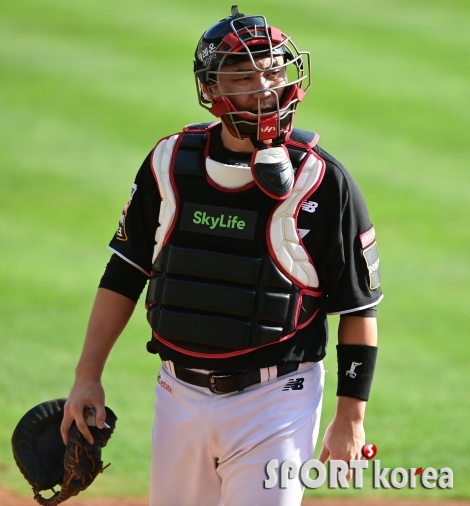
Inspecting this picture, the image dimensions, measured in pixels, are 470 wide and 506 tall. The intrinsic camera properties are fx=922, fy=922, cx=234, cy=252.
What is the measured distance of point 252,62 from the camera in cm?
327

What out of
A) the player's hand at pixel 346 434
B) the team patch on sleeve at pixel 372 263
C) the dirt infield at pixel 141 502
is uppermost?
the team patch on sleeve at pixel 372 263

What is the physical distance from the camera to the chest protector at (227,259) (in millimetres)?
3340

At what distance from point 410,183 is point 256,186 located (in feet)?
28.6

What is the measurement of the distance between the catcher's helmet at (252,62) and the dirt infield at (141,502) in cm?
295

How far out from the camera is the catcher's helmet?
3.33 meters

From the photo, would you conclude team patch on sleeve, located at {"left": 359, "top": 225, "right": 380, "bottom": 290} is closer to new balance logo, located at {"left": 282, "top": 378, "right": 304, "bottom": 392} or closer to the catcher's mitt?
new balance logo, located at {"left": 282, "top": 378, "right": 304, "bottom": 392}

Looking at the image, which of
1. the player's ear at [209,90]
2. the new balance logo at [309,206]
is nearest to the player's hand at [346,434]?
the new balance logo at [309,206]

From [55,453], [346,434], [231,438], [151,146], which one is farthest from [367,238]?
[151,146]

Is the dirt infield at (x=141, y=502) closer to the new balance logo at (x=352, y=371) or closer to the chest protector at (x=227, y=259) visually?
the chest protector at (x=227, y=259)

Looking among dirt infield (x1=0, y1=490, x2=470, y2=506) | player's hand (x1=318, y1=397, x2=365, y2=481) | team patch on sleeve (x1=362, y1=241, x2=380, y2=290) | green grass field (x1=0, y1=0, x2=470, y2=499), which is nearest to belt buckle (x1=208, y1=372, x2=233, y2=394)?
player's hand (x1=318, y1=397, x2=365, y2=481)

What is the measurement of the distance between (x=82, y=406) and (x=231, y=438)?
611 millimetres

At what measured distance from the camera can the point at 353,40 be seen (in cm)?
1723

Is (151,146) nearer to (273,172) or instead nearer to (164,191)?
(164,191)

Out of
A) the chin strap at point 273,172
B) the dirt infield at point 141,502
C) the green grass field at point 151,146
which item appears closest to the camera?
the chin strap at point 273,172
